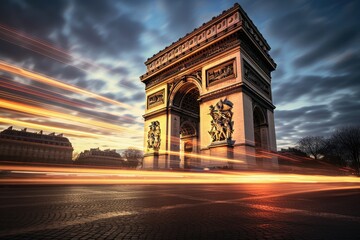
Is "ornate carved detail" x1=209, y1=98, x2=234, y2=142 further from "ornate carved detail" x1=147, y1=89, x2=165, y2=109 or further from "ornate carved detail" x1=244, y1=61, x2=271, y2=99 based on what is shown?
"ornate carved detail" x1=147, y1=89, x2=165, y2=109

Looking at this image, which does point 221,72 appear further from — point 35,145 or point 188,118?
point 35,145

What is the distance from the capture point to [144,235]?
4.81 ft

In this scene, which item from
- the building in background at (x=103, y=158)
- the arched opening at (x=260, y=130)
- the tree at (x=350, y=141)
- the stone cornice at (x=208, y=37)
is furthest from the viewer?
the building in background at (x=103, y=158)

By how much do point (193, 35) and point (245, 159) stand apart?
15249 millimetres

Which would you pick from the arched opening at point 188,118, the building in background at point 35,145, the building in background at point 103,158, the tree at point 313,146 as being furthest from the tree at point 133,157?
the tree at point 313,146

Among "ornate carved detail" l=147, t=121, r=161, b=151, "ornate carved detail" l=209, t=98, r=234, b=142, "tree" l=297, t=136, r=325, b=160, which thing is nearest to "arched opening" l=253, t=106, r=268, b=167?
"ornate carved detail" l=209, t=98, r=234, b=142

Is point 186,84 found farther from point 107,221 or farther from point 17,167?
point 107,221

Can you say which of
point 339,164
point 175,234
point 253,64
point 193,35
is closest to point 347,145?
point 339,164

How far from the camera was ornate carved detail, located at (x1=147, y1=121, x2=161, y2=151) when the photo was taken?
24.0m

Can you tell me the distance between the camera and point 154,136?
24391 millimetres

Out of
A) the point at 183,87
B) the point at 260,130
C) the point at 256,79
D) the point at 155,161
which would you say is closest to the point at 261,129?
the point at 260,130

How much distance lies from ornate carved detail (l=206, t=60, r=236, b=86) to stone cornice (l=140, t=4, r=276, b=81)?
2925mm

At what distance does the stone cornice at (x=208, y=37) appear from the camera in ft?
65.1

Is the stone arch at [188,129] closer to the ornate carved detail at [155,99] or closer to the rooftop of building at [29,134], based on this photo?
the ornate carved detail at [155,99]
